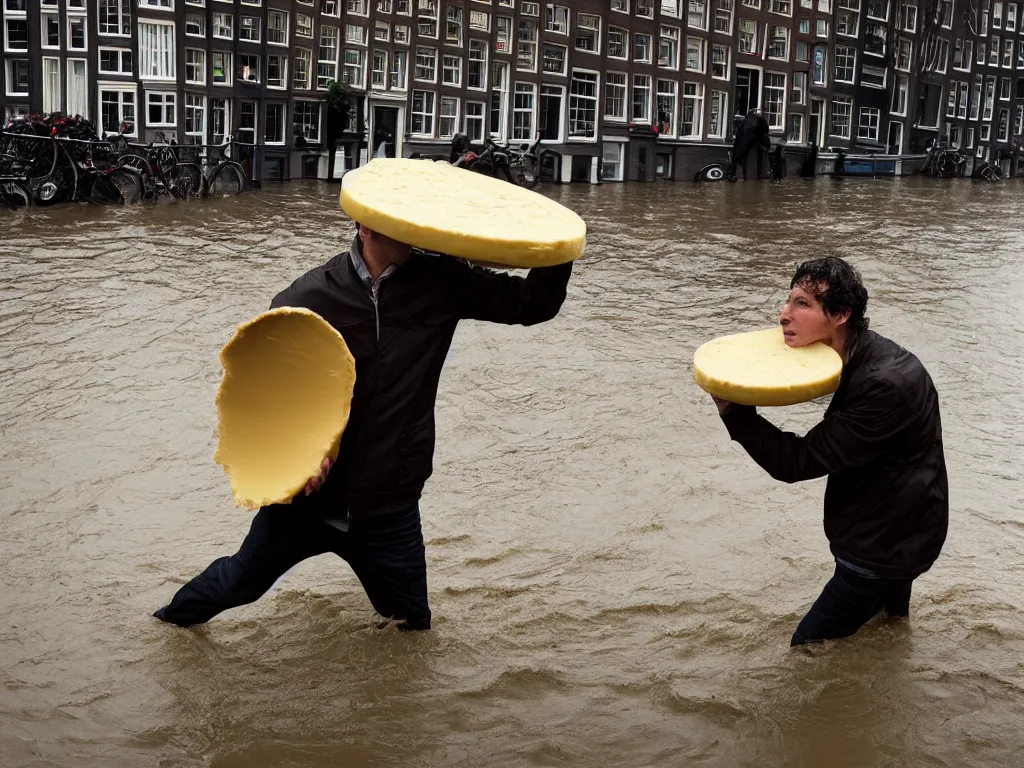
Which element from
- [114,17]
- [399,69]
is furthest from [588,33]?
[114,17]

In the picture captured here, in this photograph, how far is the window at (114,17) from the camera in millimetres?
28812

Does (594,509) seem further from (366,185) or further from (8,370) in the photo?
(8,370)

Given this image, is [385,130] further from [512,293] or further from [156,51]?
[512,293]

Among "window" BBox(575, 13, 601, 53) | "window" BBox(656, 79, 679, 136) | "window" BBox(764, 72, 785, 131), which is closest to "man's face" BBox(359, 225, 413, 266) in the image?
"window" BBox(575, 13, 601, 53)

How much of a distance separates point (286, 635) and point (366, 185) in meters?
1.64

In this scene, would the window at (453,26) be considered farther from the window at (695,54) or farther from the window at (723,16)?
the window at (723,16)

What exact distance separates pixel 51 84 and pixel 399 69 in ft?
31.2

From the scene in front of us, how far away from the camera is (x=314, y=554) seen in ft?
12.5

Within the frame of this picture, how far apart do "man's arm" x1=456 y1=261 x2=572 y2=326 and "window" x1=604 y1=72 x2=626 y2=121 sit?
36.9m

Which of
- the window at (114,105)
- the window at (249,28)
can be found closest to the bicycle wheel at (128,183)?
the window at (114,105)

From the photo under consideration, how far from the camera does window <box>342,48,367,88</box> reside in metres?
32.9

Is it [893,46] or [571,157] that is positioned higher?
[893,46]

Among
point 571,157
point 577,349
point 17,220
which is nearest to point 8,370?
point 577,349

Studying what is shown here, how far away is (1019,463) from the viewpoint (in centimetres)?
694
